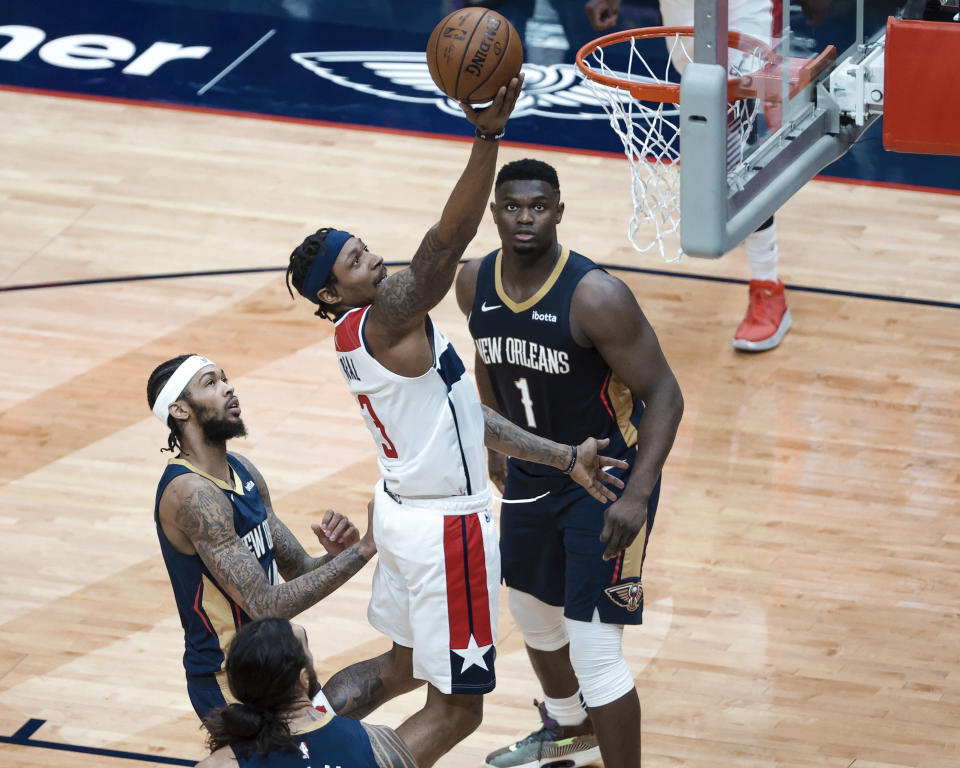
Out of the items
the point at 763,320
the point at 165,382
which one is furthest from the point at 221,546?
the point at 763,320

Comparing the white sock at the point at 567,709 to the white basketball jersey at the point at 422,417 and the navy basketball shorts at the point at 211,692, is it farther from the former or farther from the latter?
the navy basketball shorts at the point at 211,692

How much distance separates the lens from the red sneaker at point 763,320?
24.2ft

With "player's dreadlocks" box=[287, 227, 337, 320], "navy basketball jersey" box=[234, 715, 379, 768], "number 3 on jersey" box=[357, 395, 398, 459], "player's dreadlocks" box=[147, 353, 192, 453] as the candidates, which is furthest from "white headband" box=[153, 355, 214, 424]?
"navy basketball jersey" box=[234, 715, 379, 768]

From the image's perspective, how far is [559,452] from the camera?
4.26 m

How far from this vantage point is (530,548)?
4.59 m

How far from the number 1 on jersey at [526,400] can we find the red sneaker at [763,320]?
3.06 metres

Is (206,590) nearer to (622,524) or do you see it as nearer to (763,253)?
(622,524)

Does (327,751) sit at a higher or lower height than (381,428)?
lower

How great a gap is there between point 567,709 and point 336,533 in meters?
1.17

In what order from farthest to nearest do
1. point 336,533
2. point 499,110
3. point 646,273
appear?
point 646,273 < point 336,533 < point 499,110

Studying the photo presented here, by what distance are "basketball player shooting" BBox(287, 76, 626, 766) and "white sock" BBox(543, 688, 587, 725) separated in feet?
1.75

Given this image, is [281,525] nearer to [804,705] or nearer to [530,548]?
[530,548]

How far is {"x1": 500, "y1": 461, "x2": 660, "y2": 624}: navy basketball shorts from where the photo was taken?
440 cm

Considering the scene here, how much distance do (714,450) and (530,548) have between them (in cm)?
224
